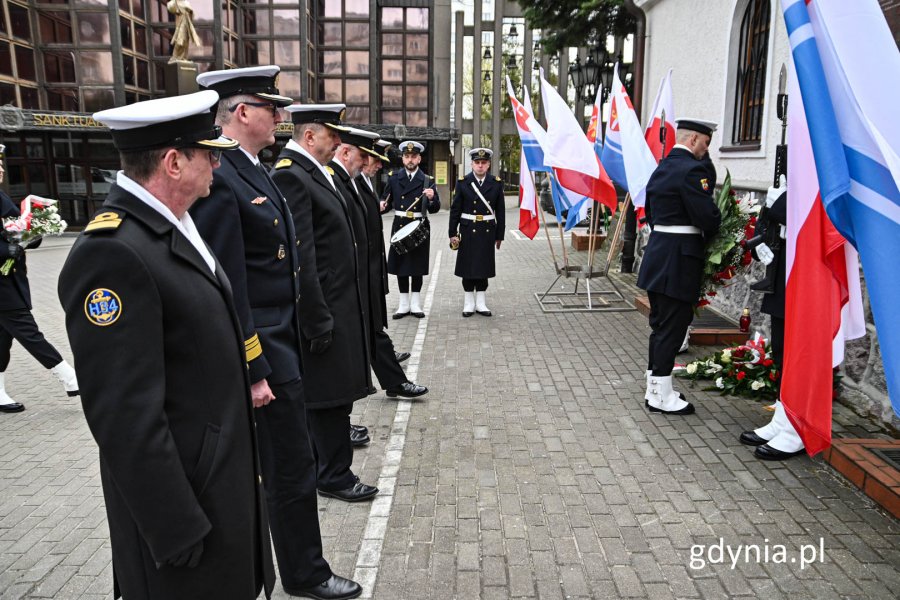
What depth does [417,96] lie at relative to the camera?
30531 mm

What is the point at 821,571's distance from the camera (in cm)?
324

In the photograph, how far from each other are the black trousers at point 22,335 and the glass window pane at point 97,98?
18.0 metres

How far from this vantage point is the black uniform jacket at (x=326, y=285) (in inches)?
138

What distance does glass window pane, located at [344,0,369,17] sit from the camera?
94.4 ft

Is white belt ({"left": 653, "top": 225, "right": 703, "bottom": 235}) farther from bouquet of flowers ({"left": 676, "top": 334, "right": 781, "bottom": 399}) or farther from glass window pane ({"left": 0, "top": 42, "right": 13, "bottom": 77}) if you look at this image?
glass window pane ({"left": 0, "top": 42, "right": 13, "bottom": 77})

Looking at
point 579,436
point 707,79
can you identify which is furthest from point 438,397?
point 707,79

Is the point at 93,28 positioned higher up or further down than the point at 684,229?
higher up

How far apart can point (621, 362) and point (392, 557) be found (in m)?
4.04

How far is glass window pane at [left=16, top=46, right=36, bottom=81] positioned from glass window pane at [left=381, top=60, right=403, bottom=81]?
14.1 meters

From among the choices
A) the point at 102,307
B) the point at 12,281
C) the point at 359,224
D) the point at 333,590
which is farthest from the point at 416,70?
the point at 102,307

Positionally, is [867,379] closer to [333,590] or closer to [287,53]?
[333,590]

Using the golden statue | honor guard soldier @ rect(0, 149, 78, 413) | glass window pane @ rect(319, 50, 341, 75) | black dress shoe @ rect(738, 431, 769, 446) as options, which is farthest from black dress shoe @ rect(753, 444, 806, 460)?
glass window pane @ rect(319, 50, 341, 75)

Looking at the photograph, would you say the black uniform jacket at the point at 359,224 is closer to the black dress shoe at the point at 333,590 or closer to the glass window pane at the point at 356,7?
the black dress shoe at the point at 333,590

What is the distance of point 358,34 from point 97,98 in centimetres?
1164
